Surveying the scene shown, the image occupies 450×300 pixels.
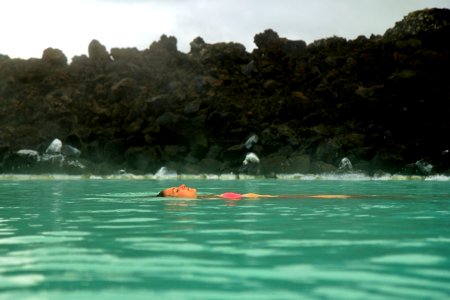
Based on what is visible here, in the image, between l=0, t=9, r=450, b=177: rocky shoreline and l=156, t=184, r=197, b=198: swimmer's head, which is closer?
l=156, t=184, r=197, b=198: swimmer's head

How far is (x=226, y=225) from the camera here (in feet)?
37.9

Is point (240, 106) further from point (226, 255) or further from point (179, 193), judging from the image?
point (226, 255)

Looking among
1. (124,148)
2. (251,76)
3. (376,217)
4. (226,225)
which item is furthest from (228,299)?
(251,76)

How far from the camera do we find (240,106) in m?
58.8

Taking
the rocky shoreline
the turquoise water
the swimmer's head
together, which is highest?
the rocky shoreline

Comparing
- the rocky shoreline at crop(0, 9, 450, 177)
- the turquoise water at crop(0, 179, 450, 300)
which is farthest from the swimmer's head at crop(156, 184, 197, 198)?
the rocky shoreline at crop(0, 9, 450, 177)

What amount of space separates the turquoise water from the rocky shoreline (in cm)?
3184

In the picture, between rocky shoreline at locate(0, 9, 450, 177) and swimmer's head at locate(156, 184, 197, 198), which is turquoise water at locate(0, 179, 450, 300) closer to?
swimmer's head at locate(156, 184, 197, 198)

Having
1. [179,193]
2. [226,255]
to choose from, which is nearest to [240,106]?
[179,193]

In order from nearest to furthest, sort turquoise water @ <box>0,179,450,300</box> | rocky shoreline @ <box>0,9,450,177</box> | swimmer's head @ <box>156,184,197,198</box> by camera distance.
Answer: turquoise water @ <box>0,179,450,300</box> → swimmer's head @ <box>156,184,197,198</box> → rocky shoreline @ <box>0,9,450,177</box>

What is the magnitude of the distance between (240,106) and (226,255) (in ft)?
168

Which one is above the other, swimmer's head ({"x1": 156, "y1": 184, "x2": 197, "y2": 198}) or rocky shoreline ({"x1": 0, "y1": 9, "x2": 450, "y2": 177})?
rocky shoreline ({"x1": 0, "y1": 9, "x2": 450, "y2": 177})

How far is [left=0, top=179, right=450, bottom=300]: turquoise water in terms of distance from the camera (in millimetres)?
5809

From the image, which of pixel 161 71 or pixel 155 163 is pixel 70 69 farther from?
pixel 155 163
